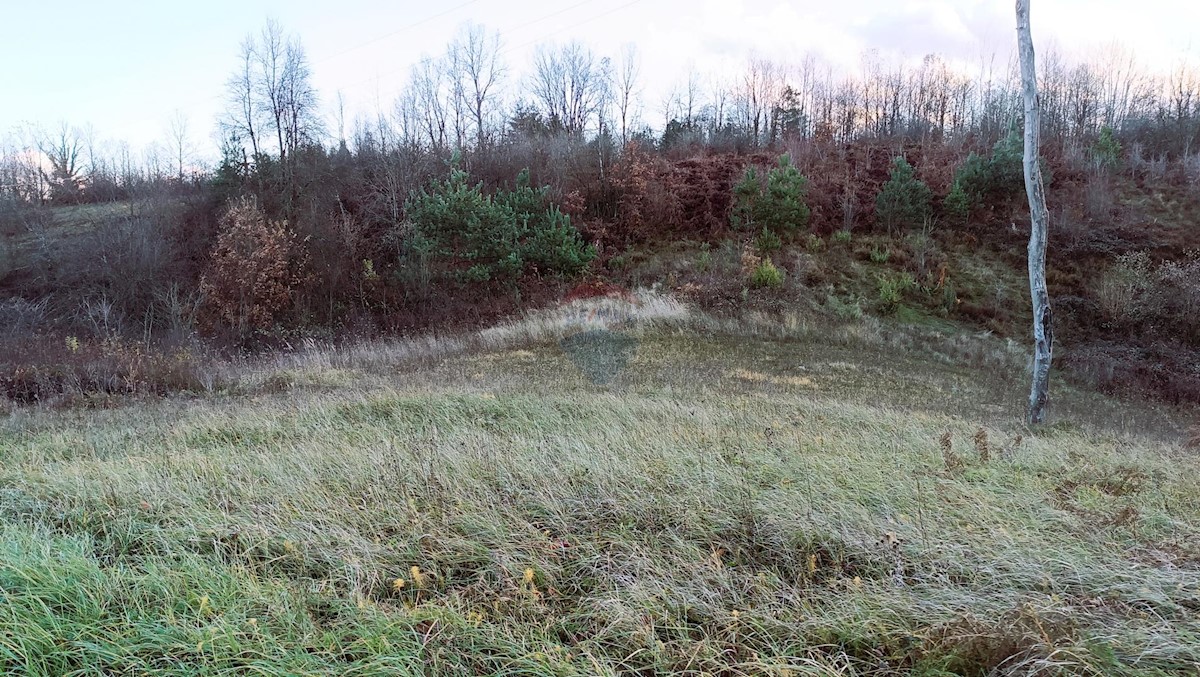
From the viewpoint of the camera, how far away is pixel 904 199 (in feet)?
80.0

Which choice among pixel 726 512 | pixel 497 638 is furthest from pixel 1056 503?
pixel 497 638

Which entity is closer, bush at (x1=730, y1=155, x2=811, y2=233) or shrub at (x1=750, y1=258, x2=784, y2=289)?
shrub at (x1=750, y1=258, x2=784, y2=289)

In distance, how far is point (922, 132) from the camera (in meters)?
36.2

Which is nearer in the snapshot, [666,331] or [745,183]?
[666,331]

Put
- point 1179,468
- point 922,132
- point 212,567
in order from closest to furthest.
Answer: point 212,567 < point 1179,468 < point 922,132

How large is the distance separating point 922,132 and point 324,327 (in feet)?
119

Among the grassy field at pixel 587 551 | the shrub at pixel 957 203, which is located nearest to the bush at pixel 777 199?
the shrub at pixel 957 203

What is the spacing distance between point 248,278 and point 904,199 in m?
26.6

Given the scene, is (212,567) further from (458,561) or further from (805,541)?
(805,541)

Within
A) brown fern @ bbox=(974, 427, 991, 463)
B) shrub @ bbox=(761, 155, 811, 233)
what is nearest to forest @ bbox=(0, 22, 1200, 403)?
shrub @ bbox=(761, 155, 811, 233)

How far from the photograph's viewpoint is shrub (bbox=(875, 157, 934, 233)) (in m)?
24.4

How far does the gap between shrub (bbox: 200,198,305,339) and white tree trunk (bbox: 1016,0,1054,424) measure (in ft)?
76.3

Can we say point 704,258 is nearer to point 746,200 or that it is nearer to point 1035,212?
point 746,200

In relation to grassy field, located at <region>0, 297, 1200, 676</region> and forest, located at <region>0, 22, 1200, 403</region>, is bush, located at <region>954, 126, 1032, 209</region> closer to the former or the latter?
forest, located at <region>0, 22, 1200, 403</region>
